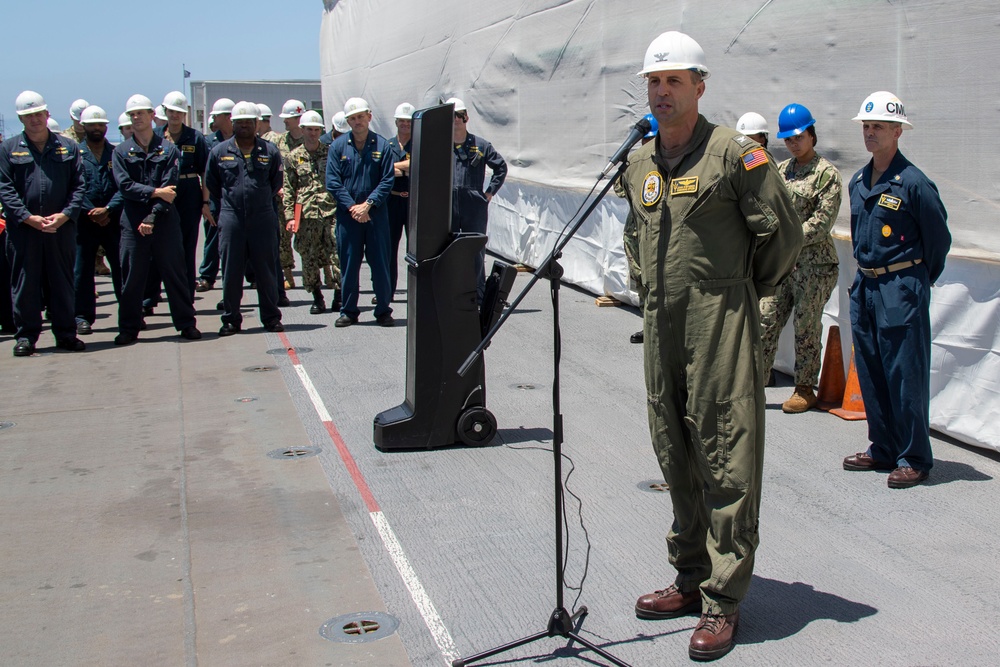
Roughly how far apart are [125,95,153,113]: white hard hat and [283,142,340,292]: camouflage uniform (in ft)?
5.94

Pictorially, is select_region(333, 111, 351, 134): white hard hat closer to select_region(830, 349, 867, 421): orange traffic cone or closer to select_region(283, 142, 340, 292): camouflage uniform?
select_region(283, 142, 340, 292): camouflage uniform

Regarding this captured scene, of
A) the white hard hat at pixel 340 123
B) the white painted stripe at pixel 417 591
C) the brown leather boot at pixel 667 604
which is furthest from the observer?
the white hard hat at pixel 340 123

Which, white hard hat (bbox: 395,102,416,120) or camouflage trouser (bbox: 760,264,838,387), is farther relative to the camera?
white hard hat (bbox: 395,102,416,120)

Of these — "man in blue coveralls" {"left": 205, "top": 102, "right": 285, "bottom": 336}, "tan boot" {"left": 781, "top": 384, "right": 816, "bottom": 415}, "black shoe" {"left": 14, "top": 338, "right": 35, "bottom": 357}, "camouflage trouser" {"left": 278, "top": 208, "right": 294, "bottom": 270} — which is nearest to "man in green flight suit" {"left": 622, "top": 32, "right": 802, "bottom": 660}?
"tan boot" {"left": 781, "top": 384, "right": 816, "bottom": 415}

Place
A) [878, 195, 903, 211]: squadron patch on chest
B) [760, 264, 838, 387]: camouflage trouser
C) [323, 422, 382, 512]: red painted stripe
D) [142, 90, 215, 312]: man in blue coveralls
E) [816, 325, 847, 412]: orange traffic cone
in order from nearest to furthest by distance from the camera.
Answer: [323, 422, 382, 512]: red painted stripe < [878, 195, 903, 211]: squadron patch on chest < [760, 264, 838, 387]: camouflage trouser < [816, 325, 847, 412]: orange traffic cone < [142, 90, 215, 312]: man in blue coveralls

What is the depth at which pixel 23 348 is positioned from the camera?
29.0ft

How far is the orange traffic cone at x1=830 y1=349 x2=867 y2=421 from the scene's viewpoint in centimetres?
640

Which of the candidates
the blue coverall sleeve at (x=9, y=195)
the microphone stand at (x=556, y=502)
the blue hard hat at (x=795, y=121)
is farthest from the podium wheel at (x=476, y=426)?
the blue coverall sleeve at (x=9, y=195)

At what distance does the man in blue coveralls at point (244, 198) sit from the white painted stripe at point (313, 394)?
5.01 ft

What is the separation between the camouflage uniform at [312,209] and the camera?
1058cm

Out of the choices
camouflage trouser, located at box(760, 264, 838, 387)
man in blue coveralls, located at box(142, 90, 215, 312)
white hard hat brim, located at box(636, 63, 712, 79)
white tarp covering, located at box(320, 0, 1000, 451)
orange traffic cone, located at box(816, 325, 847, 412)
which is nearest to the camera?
white hard hat brim, located at box(636, 63, 712, 79)

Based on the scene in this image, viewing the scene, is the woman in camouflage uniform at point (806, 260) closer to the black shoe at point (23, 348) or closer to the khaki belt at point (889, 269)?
the khaki belt at point (889, 269)

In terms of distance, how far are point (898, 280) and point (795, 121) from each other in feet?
4.92

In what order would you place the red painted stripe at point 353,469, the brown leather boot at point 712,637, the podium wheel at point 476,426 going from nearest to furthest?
the brown leather boot at point 712,637
the red painted stripe at point 353,469
the podium wheel at point 476,426
